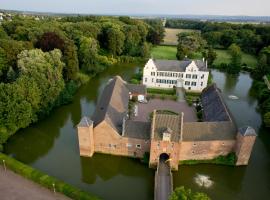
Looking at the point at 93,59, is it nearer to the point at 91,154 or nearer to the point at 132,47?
the point at 132,47

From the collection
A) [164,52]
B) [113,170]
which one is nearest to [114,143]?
[113,170]

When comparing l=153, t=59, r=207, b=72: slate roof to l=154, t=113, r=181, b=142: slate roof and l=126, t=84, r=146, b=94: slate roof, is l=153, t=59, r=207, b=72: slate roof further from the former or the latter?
l=154, t=113, r=181, b=142: slate roof

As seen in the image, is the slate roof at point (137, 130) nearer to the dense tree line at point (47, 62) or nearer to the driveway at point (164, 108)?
the driveway at point (164, 108)

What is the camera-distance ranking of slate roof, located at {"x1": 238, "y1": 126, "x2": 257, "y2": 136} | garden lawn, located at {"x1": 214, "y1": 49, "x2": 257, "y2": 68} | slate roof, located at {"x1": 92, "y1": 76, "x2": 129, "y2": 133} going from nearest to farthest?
slate roof, located at {"x1": 238, "y1": 126, "x2": 257, "y2": 136}, slate roof, located at {"x1": 92, "y1": 76, "x2": 129, "y2": 133}, garden lawn, located at {"x1": 214, "y1": 49, "x2": 257, "y2": 68}

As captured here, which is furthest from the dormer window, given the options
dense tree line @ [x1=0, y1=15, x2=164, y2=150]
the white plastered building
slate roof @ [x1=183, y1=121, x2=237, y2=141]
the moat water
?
the white plastered building

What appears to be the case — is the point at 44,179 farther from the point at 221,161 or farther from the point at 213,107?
the point at 213,107

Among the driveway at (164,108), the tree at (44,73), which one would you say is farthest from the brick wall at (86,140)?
the tree at (44,73)
